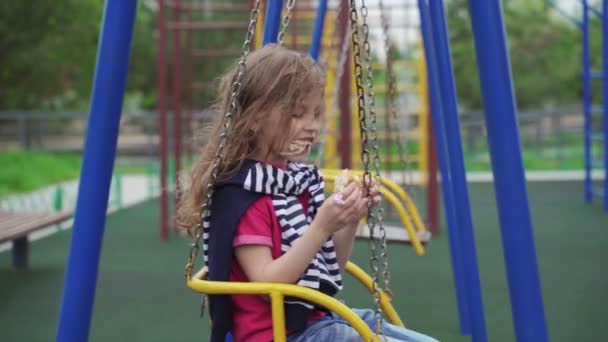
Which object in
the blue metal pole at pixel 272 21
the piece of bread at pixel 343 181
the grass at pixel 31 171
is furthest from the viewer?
the grass at pixel 31 171

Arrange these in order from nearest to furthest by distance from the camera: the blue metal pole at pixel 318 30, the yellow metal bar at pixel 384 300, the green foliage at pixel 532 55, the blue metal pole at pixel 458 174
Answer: the yellow metal bar at pixel 384 300 → the blue metal pole at pixel 458 174 → the blue metal pole at pixel 318 30 → the green foliage at pixel 532 55

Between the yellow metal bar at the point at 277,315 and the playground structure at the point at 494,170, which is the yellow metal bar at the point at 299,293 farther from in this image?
the playground structure at the point at 494,170

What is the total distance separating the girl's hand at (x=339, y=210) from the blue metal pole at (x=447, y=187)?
184cm

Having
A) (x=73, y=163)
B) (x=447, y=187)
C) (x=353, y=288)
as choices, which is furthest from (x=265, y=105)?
(x=73, y=163)

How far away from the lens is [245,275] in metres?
1.82

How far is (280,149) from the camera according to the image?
183 cm

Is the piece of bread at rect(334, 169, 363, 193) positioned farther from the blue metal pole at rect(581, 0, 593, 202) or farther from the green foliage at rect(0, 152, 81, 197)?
the green foliage at rect(0, 152, 81, 197)

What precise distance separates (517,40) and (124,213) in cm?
1677

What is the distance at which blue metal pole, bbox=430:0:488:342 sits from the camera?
130 inches

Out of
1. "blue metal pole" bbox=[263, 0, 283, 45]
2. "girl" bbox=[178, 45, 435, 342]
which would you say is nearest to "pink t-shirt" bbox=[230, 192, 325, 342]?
"girl" bbox=[178, 45, 435, 342]

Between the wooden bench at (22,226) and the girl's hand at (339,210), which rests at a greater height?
the girl's hand at (339,210)

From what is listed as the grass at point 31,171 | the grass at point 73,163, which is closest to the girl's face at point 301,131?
the grass at point 73,163

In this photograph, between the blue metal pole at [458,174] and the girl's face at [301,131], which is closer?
the girl's face at [301,131]

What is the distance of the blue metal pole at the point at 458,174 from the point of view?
3309mm
